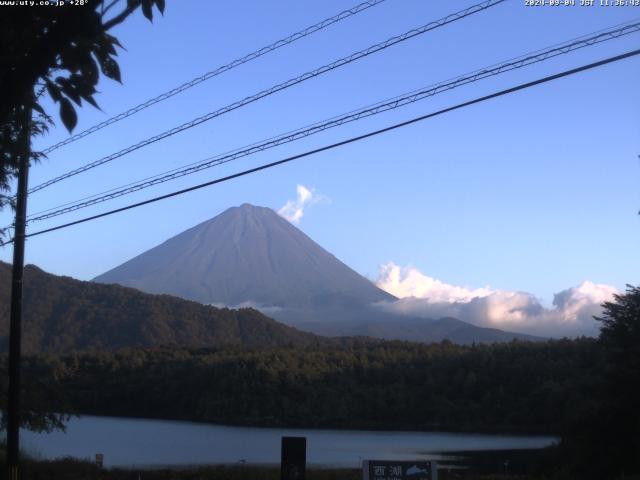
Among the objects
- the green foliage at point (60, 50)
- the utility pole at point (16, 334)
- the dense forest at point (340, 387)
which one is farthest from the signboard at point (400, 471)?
the dense forest at point (340, 387)

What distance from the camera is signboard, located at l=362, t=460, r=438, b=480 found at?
34.7 ft

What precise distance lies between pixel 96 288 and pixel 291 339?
90.5ft

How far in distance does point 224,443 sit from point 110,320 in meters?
56.4

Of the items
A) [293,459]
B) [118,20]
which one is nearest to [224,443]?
[293,459]

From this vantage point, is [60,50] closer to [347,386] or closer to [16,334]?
[16,334]

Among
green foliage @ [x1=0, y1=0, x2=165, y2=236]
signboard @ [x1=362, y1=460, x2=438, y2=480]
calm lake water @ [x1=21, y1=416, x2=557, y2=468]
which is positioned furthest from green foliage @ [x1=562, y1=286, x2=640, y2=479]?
green foliage @ [x1=0, y1=0, x2=165, y2=236]

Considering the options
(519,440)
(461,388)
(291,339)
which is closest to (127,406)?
(461,388)

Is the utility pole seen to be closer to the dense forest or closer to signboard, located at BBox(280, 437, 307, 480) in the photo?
signboard, located at BBox(280, 437, 307, 480)

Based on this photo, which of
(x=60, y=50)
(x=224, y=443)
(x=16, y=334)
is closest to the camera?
(x=60, y=50)

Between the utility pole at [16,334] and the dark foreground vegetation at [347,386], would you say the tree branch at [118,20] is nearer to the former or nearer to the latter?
the utility pole at [16,334]

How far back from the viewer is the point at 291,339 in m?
117

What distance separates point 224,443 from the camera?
45.5 meters

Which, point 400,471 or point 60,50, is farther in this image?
point 400,471

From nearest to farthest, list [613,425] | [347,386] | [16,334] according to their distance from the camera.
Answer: [16,334], [613,425], [347,386]
